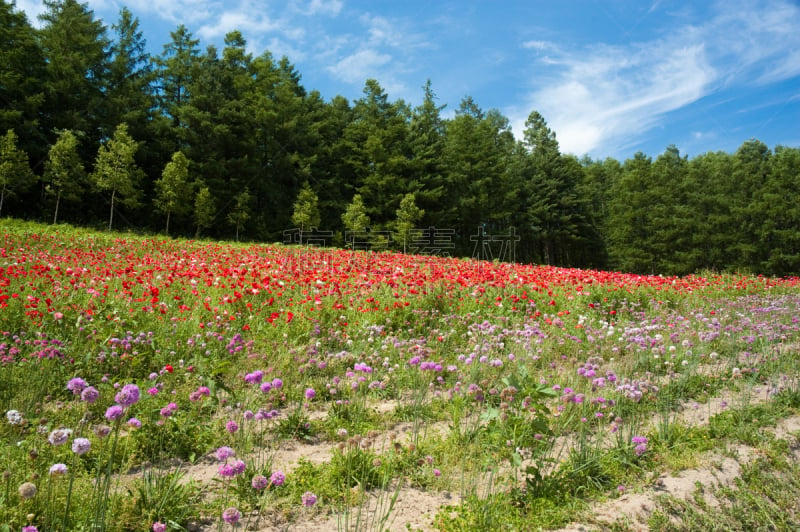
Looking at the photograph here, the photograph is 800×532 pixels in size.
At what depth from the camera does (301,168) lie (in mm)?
31625

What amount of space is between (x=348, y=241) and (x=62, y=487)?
A: 27767mm

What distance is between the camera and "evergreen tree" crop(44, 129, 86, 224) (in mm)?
20438

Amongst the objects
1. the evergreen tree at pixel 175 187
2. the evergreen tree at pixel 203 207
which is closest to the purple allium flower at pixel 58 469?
the evergreen tree at pixel 175 187

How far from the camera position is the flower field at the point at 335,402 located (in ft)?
7.95

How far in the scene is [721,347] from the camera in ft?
19.4

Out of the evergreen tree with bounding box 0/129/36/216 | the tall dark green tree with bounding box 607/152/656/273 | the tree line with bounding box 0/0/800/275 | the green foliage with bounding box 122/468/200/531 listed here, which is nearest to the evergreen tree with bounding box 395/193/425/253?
the tree line with bounding box 0/0/800/275

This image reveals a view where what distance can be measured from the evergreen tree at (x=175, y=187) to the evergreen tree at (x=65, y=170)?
3.83m

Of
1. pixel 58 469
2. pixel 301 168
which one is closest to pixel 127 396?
pixel 58 469

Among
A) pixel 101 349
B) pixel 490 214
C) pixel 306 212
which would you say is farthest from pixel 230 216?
pixel 101 349

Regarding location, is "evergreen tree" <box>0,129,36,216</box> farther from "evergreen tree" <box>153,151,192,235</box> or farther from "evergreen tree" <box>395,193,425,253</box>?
"evergreen tree" <box>395,193,425,253</box>

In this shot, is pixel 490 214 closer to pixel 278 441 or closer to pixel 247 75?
pixel 247 75

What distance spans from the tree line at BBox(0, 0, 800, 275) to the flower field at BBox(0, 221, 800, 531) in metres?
20.6

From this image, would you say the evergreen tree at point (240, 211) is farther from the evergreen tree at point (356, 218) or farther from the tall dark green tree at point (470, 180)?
the tall dark green tree at point (470, 180)

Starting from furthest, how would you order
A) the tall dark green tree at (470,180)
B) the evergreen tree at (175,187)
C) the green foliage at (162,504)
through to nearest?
1. the tall dark green tree at (470,180)
2. the evergreen tree at (175,187)
3. the green foliage at (162,504)
